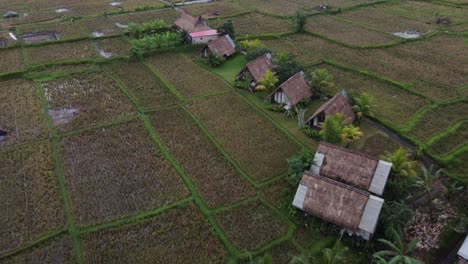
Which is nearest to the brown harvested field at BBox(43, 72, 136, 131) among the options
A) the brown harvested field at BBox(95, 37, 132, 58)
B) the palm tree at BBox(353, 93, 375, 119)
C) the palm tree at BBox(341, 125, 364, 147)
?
the brown harvested field at BBox(95, 37, 132, 58)

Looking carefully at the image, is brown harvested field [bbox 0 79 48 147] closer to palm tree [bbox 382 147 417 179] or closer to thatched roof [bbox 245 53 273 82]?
thatched roof [bbox 245 53 273 82]

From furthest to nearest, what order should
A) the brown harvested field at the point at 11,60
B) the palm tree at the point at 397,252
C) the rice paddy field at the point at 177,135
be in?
the brown harvested field at the point at 11,60, the rice paddy field at the point at 177,135, the palm tree at the point at 397,252

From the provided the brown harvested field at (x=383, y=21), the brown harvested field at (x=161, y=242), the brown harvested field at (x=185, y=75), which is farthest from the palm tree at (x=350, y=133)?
the brown harvested field at (x=383, y=21)

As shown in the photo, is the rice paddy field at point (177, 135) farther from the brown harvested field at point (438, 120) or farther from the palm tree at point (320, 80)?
the palm tree at point (320, 80)

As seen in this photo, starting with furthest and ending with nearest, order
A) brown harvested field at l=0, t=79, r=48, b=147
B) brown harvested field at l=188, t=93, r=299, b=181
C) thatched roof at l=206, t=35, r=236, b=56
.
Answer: thatched roof at l=206, t=35, r=236, b=56 → brown harvested field at l=0, t=79, r=48, b=147 → brown harvested field at l=188, t=93, r=299, b=181

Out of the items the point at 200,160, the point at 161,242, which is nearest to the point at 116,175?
the point at 200,160

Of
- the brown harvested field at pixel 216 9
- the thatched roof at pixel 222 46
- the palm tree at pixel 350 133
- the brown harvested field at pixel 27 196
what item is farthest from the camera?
the brown harvested field at pixel 216 9

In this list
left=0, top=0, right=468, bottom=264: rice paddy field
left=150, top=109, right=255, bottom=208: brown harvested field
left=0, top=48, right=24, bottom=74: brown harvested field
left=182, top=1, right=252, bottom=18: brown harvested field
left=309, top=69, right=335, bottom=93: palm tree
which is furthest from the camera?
left=182, top=1, right=252, bottom=18: brown harvested field

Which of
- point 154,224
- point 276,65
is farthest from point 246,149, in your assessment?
point 276,65
